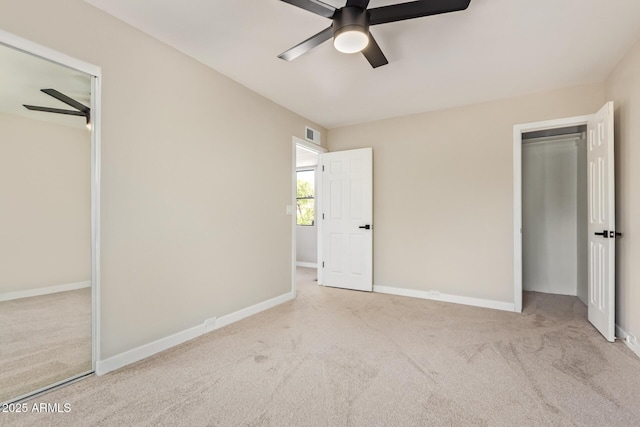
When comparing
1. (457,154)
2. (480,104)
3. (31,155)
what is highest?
(480,104)

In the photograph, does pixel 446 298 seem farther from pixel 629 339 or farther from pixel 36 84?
pixel 36 84

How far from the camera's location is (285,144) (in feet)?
13.1

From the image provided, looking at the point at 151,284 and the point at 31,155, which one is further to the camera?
the point at 151,284

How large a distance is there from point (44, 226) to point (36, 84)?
920 millimetres

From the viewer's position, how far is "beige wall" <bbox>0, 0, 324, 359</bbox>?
2.16 metres

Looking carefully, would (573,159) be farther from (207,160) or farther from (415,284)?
(207,160)

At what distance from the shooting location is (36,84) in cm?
196

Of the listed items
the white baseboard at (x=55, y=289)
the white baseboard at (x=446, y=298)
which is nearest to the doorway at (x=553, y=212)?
the white baseboard at (x=446, y=298)

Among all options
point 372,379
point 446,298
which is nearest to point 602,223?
point 446,298

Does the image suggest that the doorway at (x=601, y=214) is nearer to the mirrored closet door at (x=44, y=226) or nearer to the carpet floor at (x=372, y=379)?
the carpet floor at (x=372, y=379)

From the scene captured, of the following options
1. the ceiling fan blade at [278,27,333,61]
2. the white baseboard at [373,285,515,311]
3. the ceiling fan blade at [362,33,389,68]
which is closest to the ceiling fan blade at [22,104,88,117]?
the ceiling fan blade at [278,27,333,61]

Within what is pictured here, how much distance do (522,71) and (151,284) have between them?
153 inches

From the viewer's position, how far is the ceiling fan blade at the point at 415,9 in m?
1.71

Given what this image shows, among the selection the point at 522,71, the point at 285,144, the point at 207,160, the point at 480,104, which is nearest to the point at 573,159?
the point at 480,104
